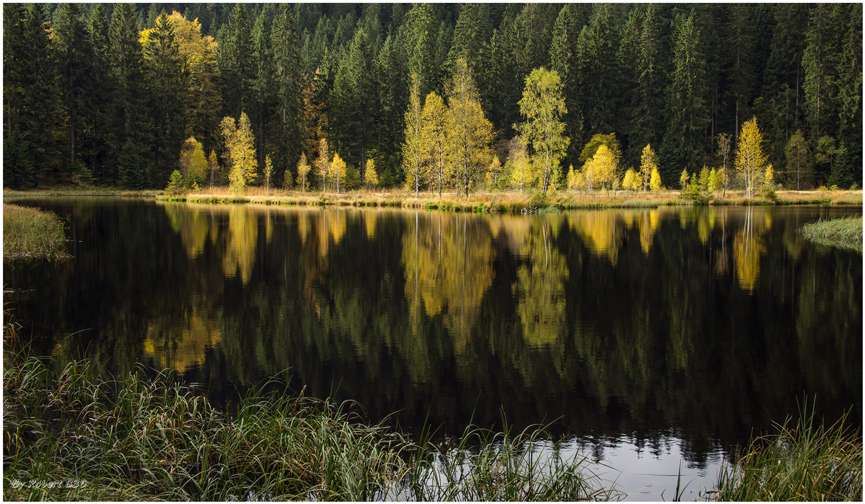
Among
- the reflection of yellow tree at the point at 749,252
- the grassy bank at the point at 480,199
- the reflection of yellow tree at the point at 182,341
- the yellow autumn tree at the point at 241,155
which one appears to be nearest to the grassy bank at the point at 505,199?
the grassy bank at the point at 480,199

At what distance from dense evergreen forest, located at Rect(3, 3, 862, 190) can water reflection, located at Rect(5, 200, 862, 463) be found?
44.5 m

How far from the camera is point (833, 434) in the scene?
6.58 metres

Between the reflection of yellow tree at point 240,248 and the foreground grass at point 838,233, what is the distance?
791 inches

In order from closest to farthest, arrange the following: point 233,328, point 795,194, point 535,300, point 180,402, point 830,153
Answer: point 180,402, point 233,328, point 535,300, point 795,194, point 830,153

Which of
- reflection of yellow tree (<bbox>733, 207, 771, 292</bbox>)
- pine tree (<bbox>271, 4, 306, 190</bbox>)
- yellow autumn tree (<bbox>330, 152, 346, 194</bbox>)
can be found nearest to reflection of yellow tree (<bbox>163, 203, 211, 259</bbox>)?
reflection of yellow tree (<bbox>733, 207, 771, 292</bbox>)

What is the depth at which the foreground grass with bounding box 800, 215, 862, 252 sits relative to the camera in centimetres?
2369

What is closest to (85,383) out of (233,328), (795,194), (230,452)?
(230,452)

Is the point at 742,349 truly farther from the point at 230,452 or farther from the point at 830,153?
the point at 830,153

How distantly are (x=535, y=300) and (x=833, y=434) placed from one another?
723cm

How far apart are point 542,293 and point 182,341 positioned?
7576 millimetres

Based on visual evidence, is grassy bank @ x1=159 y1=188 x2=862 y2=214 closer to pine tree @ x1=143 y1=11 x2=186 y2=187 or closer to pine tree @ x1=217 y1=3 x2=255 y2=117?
pine tree @ x1=143 y1=11 x2=186 y2=187

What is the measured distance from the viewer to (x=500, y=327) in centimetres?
1120

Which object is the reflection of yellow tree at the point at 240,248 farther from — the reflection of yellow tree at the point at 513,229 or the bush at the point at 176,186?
the bush at the point at 176,186

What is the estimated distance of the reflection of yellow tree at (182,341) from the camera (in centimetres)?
909
